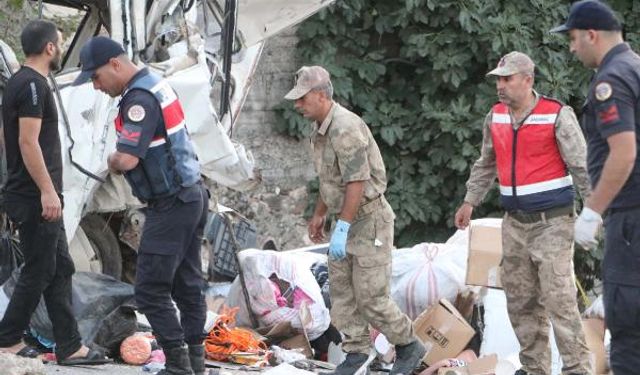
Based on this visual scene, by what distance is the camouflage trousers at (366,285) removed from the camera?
22.5 feet

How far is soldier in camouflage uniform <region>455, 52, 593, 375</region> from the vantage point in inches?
262

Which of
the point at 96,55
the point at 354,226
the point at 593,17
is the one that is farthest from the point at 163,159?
the point at 593,17

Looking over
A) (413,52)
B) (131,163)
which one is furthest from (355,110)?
(131,163)

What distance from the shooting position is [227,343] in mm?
7840

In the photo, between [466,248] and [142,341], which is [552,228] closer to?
[466,248]

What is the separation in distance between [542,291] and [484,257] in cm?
133

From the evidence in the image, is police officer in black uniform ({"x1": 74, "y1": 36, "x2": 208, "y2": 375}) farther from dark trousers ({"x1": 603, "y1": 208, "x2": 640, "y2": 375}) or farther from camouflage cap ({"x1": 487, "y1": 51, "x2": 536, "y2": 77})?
dark trousers ({"x1": 603, "y1": 208, "x2": 640, "y2": 375})

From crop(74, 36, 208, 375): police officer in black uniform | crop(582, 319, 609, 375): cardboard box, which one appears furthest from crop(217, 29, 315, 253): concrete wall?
crop(74, 36, 208, 375): police officer in black uniform

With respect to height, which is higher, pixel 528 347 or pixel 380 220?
pixel 380 220

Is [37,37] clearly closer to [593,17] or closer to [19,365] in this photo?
[19,365]

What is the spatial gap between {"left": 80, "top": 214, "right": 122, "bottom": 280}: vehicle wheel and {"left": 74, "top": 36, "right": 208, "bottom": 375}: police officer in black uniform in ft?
8.17

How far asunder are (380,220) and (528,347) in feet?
3.59

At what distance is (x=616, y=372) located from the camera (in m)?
4.92

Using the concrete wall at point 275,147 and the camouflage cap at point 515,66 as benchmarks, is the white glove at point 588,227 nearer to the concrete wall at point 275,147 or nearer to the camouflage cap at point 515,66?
the camouflage cap at point 515,66
